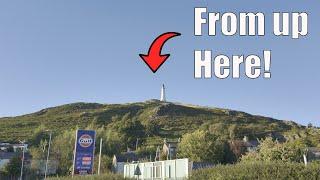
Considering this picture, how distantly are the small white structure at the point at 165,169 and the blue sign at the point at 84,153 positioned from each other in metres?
4.19

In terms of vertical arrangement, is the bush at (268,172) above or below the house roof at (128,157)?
below

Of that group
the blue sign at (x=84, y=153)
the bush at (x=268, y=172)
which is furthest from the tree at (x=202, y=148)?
the bush at (x=268, y=172)

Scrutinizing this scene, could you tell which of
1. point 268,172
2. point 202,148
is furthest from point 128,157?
point 268,172

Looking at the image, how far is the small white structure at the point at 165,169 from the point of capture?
1591 inches

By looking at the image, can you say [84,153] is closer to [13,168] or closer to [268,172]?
[268,172]

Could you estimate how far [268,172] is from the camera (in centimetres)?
2741

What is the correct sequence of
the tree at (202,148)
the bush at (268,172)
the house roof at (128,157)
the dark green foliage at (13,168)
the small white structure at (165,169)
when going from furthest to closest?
1. the house roof at (128,157)
2. the dark green foliage at (13,168)
3. the tree at (202,148)
4. the small white structure at (165,169)
5. the bush at (268,172)

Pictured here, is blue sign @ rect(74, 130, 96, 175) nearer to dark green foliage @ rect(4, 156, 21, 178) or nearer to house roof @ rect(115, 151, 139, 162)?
dark green foliage @ rect(4, 156, 21, 178)

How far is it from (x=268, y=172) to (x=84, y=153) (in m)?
22.1

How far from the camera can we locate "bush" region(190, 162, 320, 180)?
89.0 feet

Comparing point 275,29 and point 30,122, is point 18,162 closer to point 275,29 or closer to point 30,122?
point 275,29

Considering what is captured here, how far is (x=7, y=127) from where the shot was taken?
188m

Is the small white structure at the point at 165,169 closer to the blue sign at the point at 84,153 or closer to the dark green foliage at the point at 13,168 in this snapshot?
the blue sign at the point at 84,153

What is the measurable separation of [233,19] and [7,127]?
17644 cm
